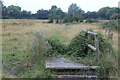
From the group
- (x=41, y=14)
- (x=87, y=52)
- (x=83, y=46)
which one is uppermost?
(x=41, y=14)

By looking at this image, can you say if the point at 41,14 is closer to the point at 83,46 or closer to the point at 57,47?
the point at 57,47

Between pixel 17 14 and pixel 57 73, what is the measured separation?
1257 inches

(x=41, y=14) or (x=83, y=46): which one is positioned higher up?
(x=41, y=14)

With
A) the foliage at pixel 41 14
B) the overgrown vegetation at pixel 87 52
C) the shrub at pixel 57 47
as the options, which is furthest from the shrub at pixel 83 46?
the foliage at pixel 41 14

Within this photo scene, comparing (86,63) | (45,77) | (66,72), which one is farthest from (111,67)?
(45,77)

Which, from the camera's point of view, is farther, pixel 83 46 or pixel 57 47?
pixel 57 47

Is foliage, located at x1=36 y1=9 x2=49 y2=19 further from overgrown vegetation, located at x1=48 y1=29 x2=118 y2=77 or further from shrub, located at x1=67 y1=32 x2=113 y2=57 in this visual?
shrub, located at x1=67 y1=32 x2=113 y2=57

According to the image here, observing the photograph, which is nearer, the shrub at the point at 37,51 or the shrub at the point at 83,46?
the shrub at the point at 37,51

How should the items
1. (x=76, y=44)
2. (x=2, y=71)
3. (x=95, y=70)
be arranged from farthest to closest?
(x=76, y=44), (x=2, y=71), (x=95, y=70)

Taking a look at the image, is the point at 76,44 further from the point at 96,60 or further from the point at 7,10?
the point at 7,10

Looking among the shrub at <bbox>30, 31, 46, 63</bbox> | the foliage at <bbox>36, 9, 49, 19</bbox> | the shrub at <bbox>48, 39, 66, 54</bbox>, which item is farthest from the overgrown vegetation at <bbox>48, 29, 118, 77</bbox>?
the foliage at <bbox>36, 9, 49, 19</bbox>

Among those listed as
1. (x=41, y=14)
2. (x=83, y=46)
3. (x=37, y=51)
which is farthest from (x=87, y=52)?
(x=41, y=14)

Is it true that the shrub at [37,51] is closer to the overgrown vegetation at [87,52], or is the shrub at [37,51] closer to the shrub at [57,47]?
the overgrown vegetation at [87,52]

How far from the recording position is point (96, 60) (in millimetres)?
4457
